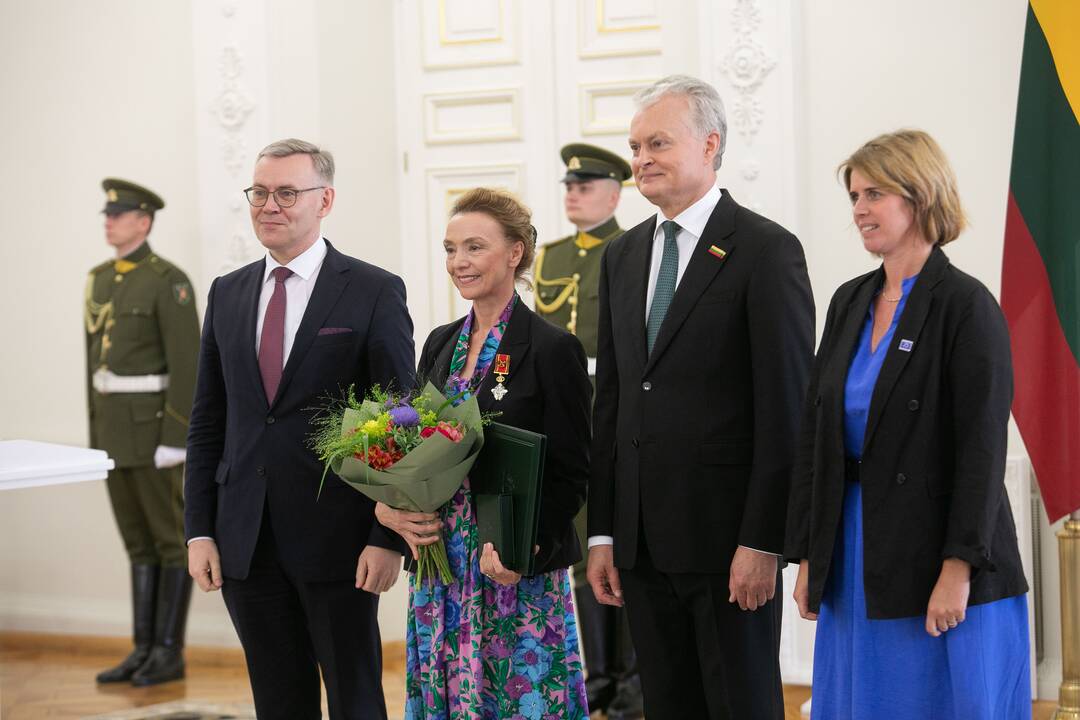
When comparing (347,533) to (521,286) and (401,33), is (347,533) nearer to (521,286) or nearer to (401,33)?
(521,286)

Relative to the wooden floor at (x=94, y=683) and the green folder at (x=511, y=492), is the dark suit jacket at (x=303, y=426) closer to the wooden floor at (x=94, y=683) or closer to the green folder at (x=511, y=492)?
the green folder at (x=511, y=492)

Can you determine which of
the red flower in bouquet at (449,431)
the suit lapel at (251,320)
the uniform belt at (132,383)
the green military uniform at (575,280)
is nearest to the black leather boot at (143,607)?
the uniform belt at (132,383)

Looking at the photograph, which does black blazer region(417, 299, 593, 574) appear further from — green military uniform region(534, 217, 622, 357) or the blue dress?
green military uniform region(534, 217, 622, 357)

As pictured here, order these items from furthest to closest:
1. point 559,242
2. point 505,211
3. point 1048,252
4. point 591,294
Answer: point 559,242 < point 591,294 < point 1048,252 < point 505,211

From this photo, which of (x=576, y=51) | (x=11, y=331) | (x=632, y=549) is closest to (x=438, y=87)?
(x=576, y=51)

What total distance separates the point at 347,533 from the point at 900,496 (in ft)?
3.78

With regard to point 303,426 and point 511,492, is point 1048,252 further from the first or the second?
point 303,426

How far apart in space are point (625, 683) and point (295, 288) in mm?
2007

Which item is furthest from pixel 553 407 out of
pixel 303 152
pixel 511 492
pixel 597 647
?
pixel 597 647

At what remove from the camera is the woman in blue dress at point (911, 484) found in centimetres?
199

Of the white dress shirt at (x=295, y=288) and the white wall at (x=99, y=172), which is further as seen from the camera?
the white wall at (x=99, y=172)

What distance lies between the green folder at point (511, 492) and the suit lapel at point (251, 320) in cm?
54

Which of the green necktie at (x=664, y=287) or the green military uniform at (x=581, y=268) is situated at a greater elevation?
the green military uniform at (x=581, y=268)

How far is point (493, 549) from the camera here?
234 cm
